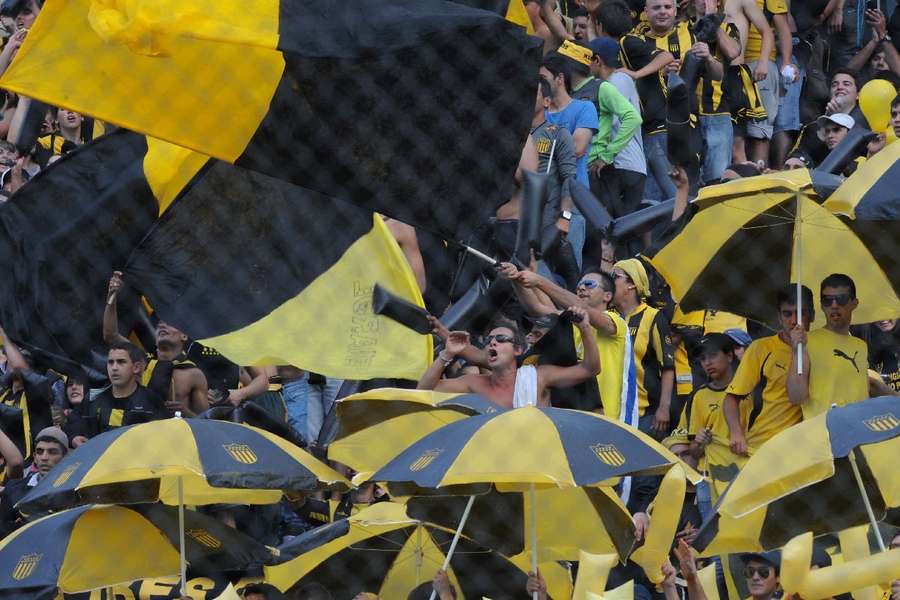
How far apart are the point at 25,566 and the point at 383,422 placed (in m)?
1.33

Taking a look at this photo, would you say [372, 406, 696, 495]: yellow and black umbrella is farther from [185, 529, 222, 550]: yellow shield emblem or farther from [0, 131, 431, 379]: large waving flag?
[0, 131, 431, 379]: large waving flag

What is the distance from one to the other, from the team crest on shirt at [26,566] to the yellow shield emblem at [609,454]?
76.9 inches

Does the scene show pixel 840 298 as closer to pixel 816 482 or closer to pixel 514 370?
pixel 514 370

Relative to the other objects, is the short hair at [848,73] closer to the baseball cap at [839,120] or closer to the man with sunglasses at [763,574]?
the baseball cap at [839,120]

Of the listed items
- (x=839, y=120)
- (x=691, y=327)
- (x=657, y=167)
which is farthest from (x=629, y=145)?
(x=691, y=327)

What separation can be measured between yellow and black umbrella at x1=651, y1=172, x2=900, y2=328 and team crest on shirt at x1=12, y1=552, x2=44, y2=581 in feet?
8.27

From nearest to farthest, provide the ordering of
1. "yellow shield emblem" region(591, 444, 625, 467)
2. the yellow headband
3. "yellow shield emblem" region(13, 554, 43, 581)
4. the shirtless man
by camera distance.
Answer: "yellow shield emblem" region(591, 444, 625, 467), "yellow shield emblem" region(13, 554, 43, 581), the shirtless man, the yellow headband

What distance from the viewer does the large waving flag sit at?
7340 millimetres

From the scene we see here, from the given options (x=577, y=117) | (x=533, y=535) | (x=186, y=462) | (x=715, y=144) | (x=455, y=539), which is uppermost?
(x=186, y=462)

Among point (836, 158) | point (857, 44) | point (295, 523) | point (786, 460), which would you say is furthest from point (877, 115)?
point (786, 460)

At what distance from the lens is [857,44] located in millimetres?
12398

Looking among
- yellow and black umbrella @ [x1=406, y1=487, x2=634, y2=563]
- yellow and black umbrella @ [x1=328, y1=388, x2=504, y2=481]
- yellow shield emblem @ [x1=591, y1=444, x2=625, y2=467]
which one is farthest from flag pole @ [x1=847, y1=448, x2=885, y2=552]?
yellow and black umbrella @ [x1=328, y1=388, x2=504, y2=481]

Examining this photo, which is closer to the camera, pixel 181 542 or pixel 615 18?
pixel 181 542

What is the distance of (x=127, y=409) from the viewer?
8.55 m
